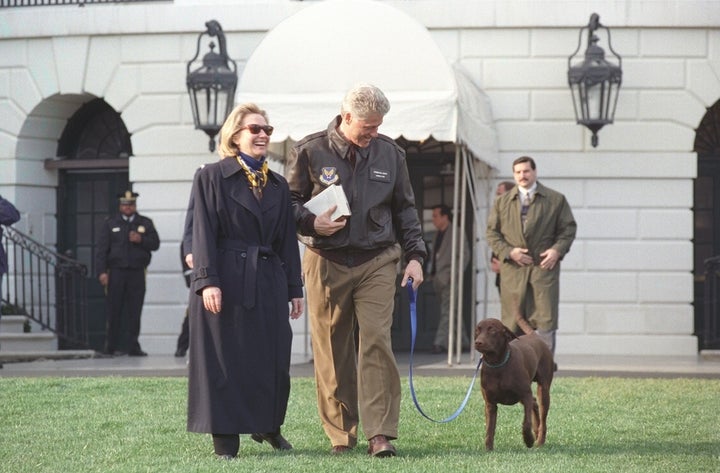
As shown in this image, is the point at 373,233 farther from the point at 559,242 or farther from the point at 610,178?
the point at 610,178

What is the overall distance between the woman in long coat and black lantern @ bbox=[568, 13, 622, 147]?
1012cm

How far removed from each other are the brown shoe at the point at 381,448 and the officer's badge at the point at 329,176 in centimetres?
146

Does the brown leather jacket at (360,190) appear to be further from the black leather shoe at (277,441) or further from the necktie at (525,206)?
the necktie at (525,206)

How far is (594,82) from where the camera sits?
1764cm

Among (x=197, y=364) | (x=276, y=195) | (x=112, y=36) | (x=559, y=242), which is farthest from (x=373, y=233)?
(x=112, y=36)

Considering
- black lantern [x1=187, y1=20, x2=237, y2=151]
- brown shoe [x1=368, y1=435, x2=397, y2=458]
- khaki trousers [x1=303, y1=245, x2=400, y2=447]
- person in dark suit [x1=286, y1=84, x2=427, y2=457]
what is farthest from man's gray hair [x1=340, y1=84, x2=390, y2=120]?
black lantern [x1=187, y1=20, x2=237, y2=151]

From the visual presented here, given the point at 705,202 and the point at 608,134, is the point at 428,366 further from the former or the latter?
the point at 705,202

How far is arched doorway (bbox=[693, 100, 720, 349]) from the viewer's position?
1903 centimetres

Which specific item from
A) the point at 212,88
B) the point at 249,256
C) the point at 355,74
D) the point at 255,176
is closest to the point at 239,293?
the point at 249,256

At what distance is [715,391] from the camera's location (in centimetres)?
1228

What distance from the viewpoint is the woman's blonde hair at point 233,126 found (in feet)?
26.6

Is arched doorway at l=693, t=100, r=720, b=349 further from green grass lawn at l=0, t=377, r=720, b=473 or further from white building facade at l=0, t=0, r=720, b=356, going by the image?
green grass lawn at l=0, t=377, r=720, b=473

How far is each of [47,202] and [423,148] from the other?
5264 millimetres

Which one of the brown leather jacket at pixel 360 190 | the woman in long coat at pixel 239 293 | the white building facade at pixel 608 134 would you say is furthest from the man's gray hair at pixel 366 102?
the white building facade at pixel 608 134
